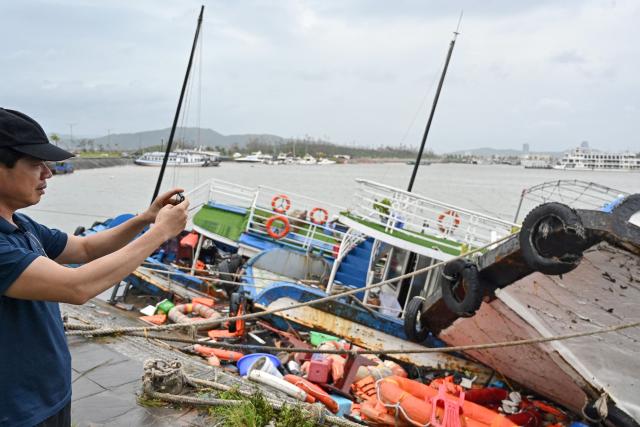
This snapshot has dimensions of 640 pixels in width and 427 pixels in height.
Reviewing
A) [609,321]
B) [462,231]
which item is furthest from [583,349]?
[462,231]

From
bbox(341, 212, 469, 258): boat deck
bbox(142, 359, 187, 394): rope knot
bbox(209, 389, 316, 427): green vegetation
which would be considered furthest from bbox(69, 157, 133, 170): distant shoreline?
bbox(209, 389, 316, 427): green vegetation

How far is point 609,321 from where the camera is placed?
4.79 meters

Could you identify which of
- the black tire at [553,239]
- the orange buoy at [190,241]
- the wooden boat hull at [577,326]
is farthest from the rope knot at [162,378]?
the orange buoy at [190,241]

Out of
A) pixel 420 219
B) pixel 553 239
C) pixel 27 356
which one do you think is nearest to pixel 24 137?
pixel 27 356

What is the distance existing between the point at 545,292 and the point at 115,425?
4.22 m

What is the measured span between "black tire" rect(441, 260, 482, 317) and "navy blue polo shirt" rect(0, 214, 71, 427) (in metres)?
3.88

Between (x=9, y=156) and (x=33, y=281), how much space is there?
1.47ft

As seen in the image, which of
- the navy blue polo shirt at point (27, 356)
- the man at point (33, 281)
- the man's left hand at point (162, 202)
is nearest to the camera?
the man at point (33, 281)

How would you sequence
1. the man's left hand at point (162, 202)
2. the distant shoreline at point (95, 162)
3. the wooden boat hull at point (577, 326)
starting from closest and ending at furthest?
the man's left hand at point (162, 202)
the wooden boat hull at point (577, 326)
the distant shoreline at point (95, 162)

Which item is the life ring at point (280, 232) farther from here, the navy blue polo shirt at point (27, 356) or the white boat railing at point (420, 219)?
the navy blue polo shirt at point (27, 356)

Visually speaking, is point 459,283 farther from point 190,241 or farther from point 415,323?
point 190,241

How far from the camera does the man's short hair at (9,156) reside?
64.0 inches

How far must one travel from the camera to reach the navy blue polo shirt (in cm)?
172

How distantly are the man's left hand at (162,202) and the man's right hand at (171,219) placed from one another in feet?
0.77
